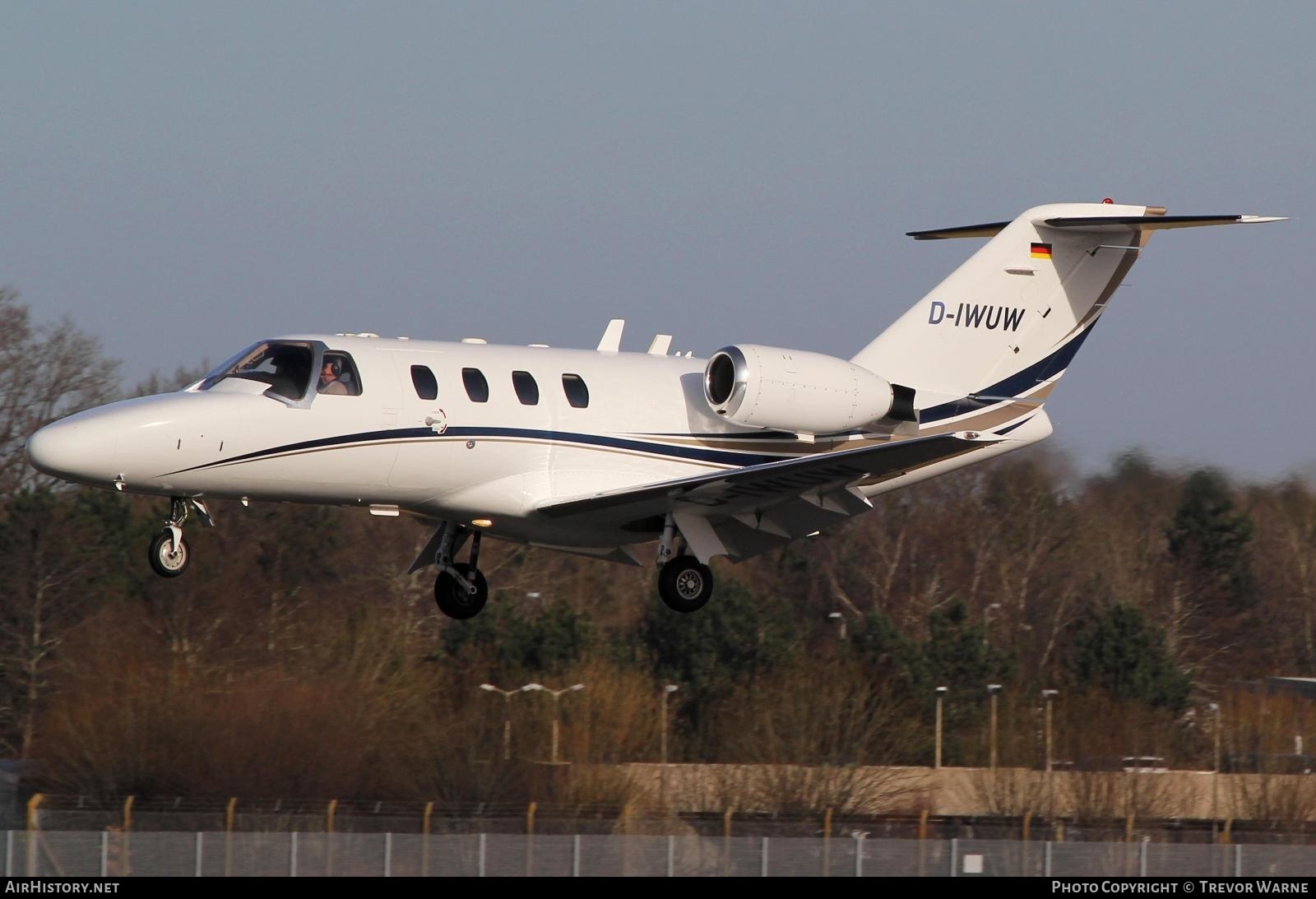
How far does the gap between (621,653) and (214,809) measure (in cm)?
1689

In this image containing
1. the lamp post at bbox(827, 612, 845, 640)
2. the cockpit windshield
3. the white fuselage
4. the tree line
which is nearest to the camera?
the white fuselage

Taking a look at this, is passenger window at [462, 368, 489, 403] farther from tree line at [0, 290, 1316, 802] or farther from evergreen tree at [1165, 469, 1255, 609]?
evergreen tree at [1165, 469, 1255, 609]

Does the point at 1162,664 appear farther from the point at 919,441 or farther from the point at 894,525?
the point at 919,441

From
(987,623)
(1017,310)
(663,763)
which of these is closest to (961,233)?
(1017,310)

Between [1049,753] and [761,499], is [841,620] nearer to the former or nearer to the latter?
[1049,753]

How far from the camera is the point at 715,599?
50688 mm

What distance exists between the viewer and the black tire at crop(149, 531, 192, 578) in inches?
747

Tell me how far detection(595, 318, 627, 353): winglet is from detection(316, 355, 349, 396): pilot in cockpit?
11.6ft

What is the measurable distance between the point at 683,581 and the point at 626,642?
30.6 metres

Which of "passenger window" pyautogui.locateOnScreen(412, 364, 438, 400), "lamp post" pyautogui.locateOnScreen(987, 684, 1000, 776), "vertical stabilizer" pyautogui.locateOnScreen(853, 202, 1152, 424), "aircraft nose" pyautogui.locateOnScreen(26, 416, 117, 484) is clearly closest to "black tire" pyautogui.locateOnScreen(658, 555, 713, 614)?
"passenger window" pyautogui.locateOnScreen(412, 364, 438, 400)

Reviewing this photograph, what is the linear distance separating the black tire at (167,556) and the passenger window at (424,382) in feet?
9.51

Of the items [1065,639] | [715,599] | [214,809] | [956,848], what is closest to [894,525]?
[1065,639]

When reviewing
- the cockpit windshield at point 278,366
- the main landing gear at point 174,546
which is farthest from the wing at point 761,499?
the main landing gear at point 174,546

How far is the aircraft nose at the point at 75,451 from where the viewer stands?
18141mm
